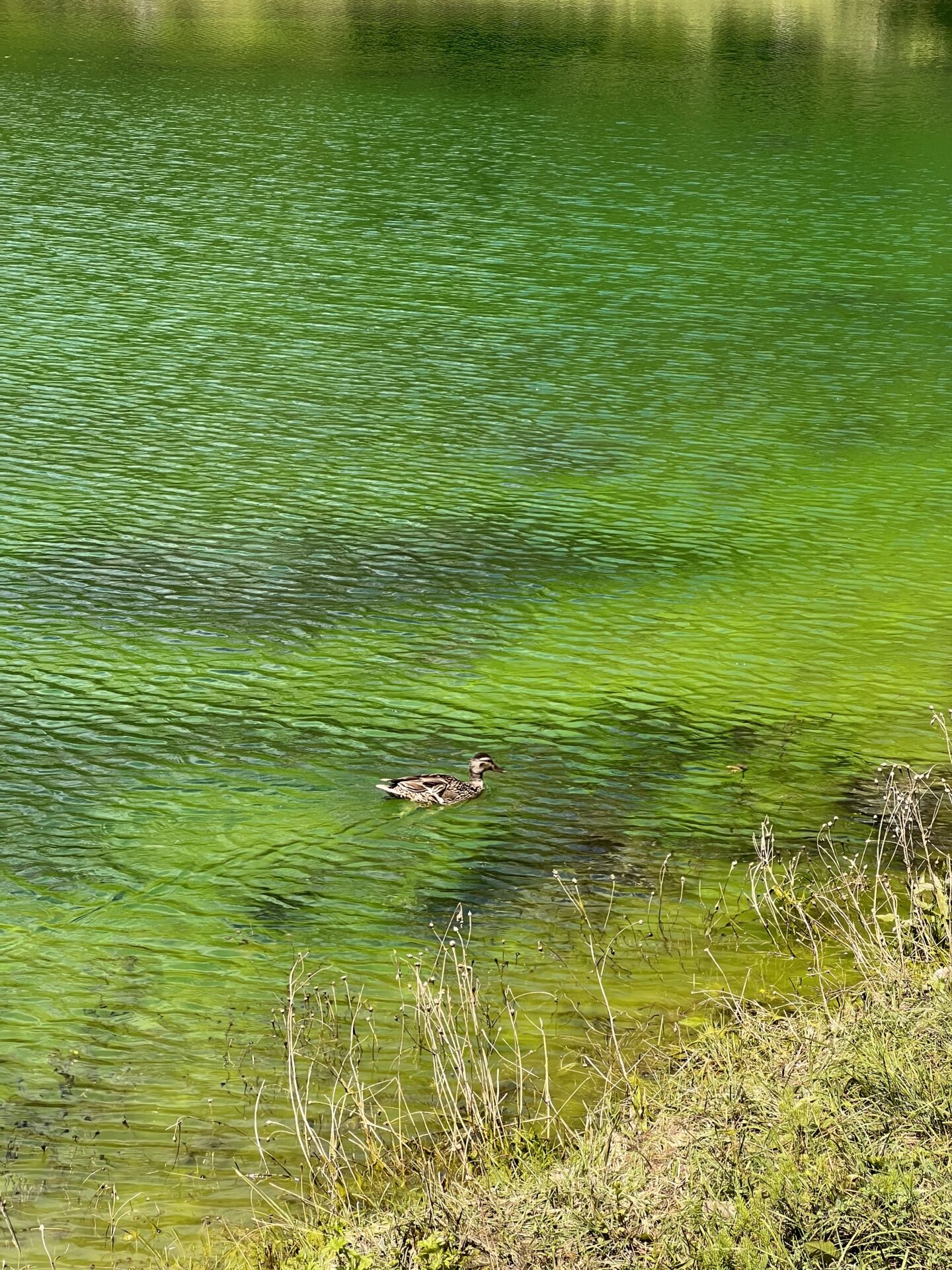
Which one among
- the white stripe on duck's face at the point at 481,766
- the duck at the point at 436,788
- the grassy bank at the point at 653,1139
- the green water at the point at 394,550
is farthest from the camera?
the white stripe on duck's face at the point at 481,766

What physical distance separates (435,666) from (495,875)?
171 centimetres

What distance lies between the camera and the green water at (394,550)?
16.3 feet

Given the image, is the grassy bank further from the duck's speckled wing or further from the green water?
the duck's speckled wing

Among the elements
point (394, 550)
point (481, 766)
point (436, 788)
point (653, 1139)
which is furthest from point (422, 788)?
point (394, 550)

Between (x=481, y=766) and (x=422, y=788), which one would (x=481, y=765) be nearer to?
(x=481, y=766)

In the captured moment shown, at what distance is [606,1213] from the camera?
343 centimetres

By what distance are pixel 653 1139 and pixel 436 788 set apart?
2.07 metres

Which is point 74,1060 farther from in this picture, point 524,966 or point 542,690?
point 542,690

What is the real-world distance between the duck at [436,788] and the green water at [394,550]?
59mm

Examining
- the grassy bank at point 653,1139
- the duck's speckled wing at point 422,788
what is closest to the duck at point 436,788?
the duck's speckled wing at point 422,788

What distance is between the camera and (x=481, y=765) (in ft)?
19.2

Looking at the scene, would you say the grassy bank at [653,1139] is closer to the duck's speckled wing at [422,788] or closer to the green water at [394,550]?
the green water at [394,550]

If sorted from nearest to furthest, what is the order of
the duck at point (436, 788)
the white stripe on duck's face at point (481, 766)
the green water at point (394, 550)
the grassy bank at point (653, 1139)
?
the grassy bank at point (653, 1139) < the green water at point (394, 550) < the duck at point (436, 788) < the white stripe on duck's face at point (481, 766)

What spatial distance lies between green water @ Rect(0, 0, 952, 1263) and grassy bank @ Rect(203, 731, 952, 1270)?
0.84 feet
